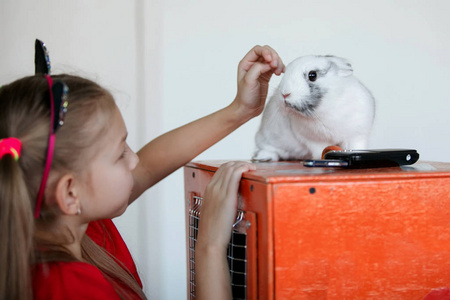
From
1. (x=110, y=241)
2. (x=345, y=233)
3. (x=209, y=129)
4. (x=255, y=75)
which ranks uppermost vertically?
(x=255, y=75)

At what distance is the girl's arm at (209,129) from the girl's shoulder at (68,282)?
13.4 inches

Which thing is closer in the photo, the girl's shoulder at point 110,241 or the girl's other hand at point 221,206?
the girl's other hand at point 221,206

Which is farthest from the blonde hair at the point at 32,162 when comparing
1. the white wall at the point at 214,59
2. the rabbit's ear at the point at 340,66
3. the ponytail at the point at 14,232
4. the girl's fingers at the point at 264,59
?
the white wall at the point at 214,59

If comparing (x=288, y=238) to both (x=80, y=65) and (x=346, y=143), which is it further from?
(x=80, y=65)

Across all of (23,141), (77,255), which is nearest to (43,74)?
(23,141)

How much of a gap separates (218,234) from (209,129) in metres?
0.33

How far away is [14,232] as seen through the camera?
676 mm

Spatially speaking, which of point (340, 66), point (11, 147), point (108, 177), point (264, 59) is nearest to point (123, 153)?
point (108, 177)

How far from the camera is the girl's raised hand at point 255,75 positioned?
35.7 inches

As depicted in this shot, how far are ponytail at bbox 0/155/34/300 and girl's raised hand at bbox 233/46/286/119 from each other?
1.47 feet

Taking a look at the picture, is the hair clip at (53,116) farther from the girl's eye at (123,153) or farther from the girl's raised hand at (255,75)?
the girl's raised hand at (255,75)

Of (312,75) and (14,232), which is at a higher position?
(312,75)

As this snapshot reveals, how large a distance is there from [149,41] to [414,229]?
3.71 ft

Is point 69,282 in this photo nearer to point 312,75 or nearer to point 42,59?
point 42,59
